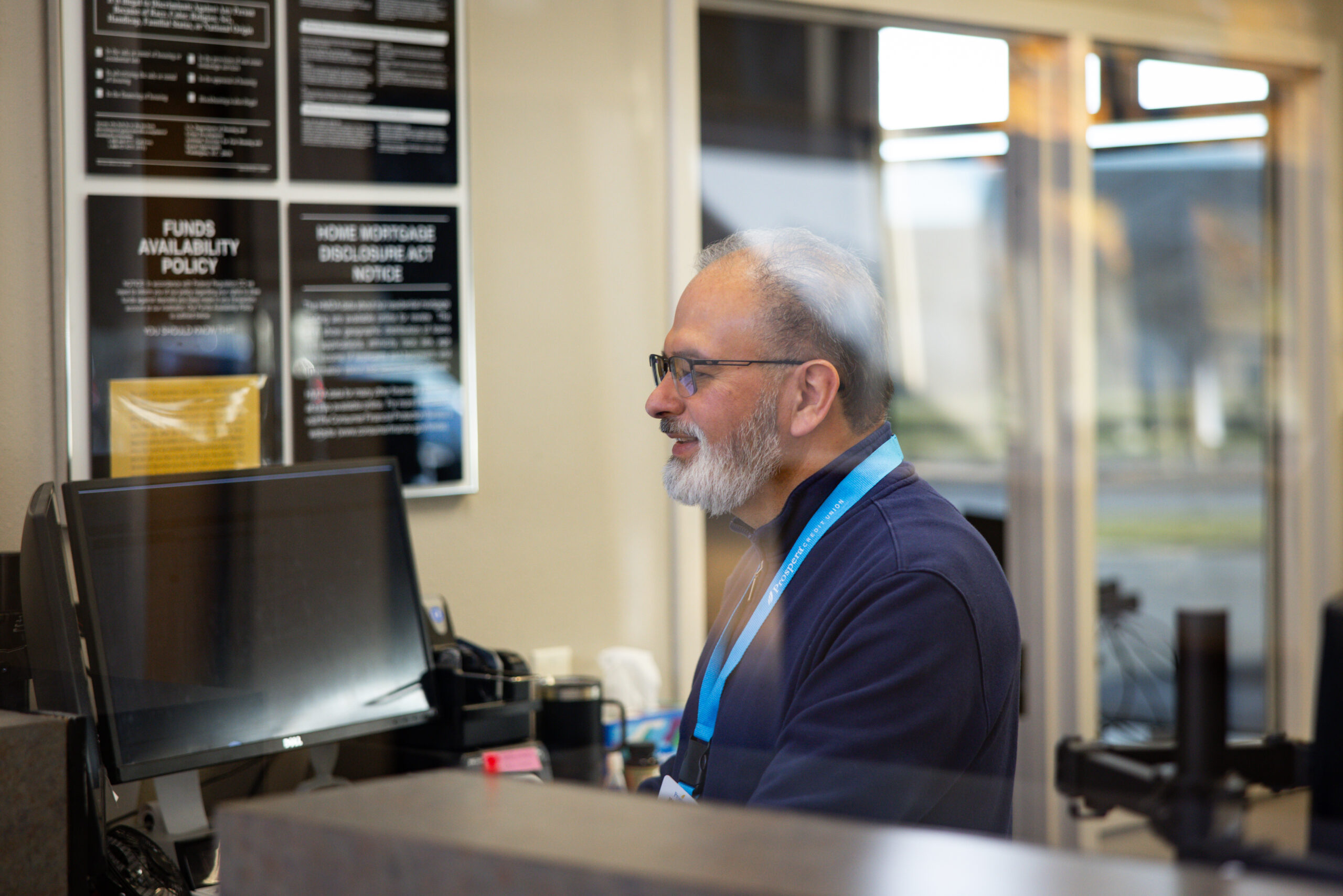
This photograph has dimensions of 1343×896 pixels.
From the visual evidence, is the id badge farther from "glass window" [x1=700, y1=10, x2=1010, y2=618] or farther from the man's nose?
"glass window" [x1=700, y1=10, x2=1010, y2=618]

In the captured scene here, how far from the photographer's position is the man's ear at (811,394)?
59.0 inches

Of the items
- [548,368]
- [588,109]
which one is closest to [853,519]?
[548,368]

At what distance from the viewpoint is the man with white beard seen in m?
1.14

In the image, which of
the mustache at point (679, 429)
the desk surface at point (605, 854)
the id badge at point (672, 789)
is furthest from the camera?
the mustache at point (679, 429)

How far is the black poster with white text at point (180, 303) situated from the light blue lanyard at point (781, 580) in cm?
94

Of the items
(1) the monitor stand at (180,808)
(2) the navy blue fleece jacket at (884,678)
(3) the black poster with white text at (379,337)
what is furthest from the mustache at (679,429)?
(1) the monitor stand at (180,808)

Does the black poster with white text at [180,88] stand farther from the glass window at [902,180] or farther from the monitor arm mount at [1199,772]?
the monitor arm mount at [1199,772]

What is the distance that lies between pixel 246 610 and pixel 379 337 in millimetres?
665

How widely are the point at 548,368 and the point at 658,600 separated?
0.51 m

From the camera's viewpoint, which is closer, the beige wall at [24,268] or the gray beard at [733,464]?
the gray beard at [733,464]

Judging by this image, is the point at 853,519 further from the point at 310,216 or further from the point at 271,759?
the point at 310,216

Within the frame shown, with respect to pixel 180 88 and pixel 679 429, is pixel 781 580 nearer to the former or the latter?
pixel 679 429


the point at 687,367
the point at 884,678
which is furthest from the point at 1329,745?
the point at 687,367

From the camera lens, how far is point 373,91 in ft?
7.04
